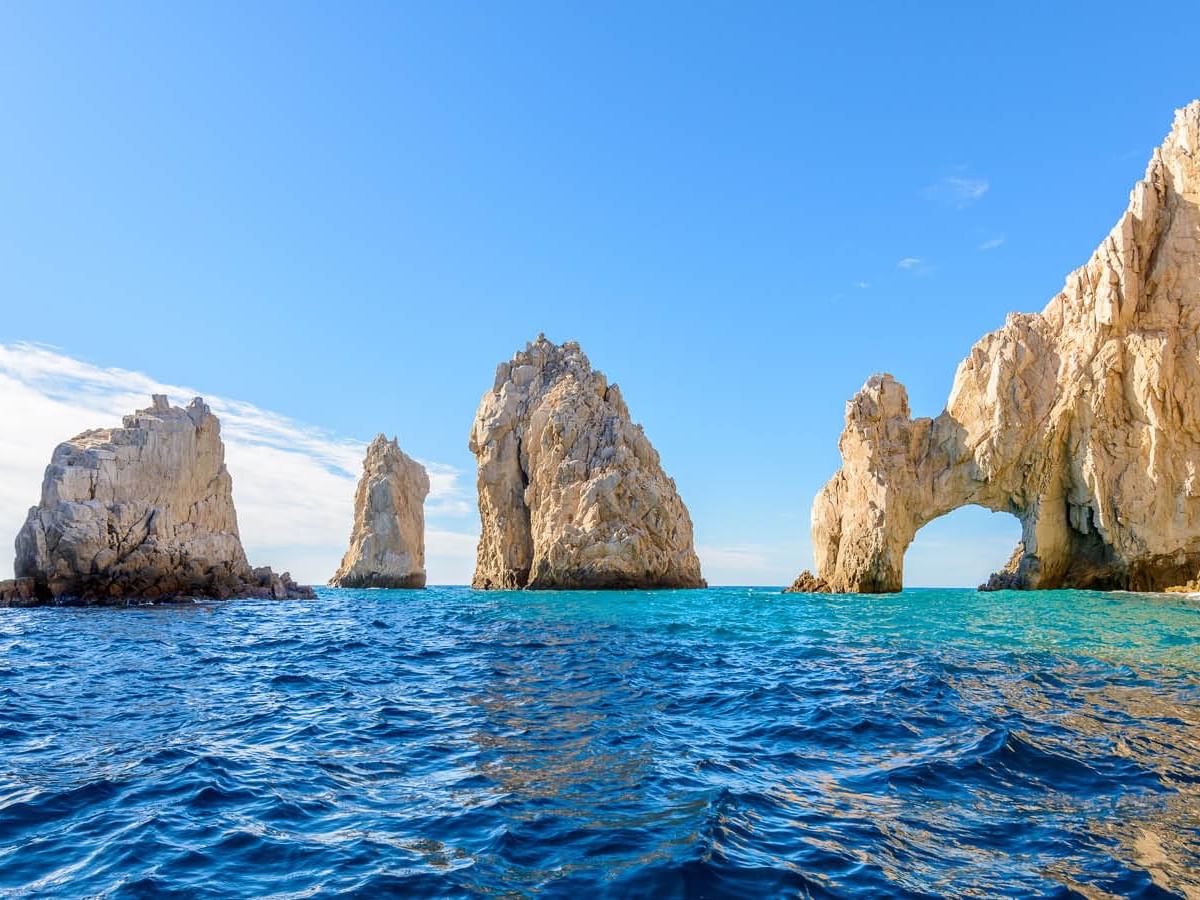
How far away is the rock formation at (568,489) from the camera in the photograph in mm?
70875

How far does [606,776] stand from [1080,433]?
53599 millimetres

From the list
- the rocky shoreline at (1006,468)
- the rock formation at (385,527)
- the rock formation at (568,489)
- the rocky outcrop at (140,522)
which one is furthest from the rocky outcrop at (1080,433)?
the rock formation at (385,527)

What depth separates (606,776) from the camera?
24.9 ft

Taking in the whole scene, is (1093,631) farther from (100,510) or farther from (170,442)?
(170,442)

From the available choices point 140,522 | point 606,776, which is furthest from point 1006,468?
point 140,522

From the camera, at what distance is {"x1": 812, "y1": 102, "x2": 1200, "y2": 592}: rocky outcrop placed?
46188 mm

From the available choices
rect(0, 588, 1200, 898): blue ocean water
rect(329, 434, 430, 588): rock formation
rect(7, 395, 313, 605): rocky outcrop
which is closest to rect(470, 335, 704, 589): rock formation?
rect(329, 434, 430, 588): rock formation

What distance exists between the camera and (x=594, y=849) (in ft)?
18.5

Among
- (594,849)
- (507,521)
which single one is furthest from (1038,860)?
(507,521)

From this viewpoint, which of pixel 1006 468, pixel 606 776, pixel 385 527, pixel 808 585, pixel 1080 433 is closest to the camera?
pixel 606 776

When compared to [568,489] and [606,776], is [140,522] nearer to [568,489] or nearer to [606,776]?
[568,489]

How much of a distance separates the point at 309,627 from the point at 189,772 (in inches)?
831

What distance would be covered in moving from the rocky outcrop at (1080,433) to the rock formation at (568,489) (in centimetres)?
1912

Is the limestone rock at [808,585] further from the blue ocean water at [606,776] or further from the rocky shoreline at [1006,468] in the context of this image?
the blue ocean water at [606,776]
